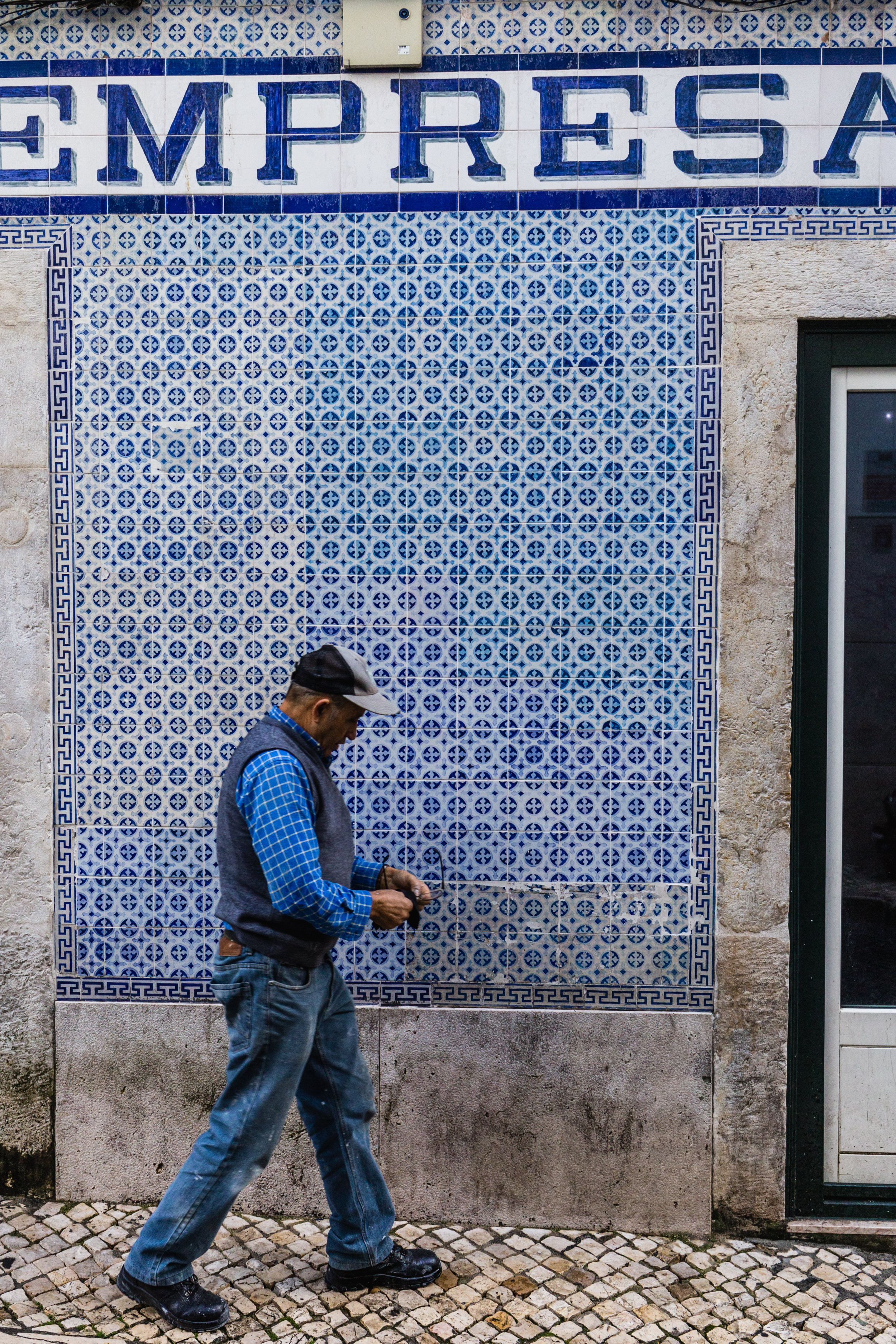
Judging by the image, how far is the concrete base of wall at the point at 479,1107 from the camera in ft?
11.1

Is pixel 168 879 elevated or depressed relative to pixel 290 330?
depressed

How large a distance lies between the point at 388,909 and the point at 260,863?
0.37m

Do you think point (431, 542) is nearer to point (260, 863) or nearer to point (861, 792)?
point (260, 863)

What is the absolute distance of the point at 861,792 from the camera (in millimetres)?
3445

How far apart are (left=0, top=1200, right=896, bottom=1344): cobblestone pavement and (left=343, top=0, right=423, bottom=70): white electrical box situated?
383cm

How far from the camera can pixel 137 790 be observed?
11.5 ft

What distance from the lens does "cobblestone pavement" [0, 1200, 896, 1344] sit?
2861 mm

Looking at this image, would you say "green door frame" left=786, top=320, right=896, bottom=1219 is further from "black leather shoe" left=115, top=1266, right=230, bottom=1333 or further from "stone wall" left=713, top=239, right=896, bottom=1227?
"black leather shoe" left=115, top=1266, right=230, bottom=1333

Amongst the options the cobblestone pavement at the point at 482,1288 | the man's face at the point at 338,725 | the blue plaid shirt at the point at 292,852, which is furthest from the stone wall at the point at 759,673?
the blue plaid shirt at the point at 292,852

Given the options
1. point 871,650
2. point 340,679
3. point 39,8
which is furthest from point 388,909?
point 39,8

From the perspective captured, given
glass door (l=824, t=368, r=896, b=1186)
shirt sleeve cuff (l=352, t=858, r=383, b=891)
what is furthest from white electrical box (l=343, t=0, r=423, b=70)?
shirt sleeve cuff (l=352, t=858, r=383, b=891)

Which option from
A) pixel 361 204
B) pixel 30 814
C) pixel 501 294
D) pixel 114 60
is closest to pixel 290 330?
pixel 361 204

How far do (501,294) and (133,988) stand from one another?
2646 mm

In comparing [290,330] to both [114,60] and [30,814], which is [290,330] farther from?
[30,814]
